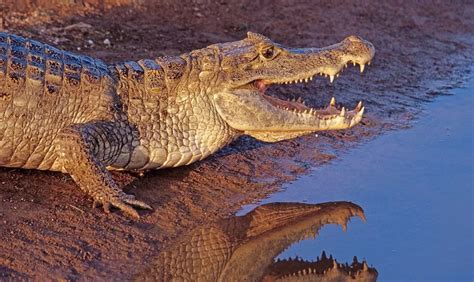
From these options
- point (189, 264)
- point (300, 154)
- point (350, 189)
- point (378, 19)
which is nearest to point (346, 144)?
point (300, 154)

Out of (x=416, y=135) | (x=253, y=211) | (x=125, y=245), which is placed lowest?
(x=125, y=245)

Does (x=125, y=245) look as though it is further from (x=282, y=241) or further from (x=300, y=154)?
(x=300, y=154)

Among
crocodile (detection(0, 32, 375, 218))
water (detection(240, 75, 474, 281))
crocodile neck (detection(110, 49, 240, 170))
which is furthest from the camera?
crocodile neck (detection(110, 49, 240, 170))

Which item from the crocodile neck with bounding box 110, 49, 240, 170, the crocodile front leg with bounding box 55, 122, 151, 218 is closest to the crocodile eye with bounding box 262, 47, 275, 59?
the crocodile neck with bounding box 110, 49, 240, 170

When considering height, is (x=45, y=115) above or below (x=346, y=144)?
below

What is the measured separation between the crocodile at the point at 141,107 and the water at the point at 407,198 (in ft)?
1.68

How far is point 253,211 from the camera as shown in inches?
230

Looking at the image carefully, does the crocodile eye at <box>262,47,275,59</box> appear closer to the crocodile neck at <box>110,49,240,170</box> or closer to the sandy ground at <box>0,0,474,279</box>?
the crocodile neck at <box>110,49,240,170</box>

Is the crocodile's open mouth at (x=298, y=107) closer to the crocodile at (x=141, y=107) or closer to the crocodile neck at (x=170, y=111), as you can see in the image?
the crocodile at (x=141, y=107)

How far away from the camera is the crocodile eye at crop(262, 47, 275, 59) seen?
606cm

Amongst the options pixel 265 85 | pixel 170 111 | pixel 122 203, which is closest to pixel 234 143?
pixel 265 85

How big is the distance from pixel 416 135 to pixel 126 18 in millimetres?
3453

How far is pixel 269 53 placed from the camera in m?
6.08

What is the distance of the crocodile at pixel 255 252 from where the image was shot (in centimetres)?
498
